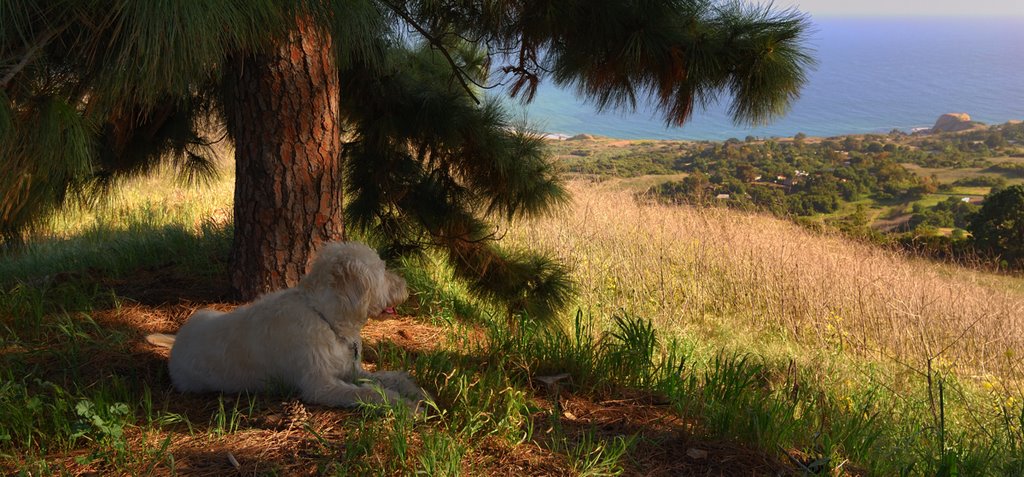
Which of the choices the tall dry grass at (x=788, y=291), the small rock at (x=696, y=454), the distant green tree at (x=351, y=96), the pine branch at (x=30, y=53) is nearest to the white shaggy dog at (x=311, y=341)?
the distant green tree at (x=351, y=96)

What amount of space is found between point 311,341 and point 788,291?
6674 millimetres

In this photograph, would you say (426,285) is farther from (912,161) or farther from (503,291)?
(912,161)

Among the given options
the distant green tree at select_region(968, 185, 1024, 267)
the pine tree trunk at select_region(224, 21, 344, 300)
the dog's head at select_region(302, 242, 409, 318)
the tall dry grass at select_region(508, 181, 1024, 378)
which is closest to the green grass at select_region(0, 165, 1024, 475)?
the dog's head at select_region(302, 242, 409, 318)

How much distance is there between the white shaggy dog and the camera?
10.2 ft

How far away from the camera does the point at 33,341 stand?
395cm

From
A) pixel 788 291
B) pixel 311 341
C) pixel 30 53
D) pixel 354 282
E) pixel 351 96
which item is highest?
pixel 351 96

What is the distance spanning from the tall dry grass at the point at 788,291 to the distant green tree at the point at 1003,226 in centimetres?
438

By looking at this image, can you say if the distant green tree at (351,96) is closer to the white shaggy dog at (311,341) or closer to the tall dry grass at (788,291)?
the white shaggy dog at (311,341)

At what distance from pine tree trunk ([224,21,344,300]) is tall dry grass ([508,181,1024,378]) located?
3.15 meters

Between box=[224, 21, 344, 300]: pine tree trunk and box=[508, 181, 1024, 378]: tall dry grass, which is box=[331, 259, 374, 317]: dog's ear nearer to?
box=[224, 21, 344, 300]: pine tree trunk

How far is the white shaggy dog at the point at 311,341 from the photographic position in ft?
10.2

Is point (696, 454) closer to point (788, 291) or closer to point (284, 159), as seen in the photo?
point (284, 159)

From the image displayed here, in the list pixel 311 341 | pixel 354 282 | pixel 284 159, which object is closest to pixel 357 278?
pixel 354 282

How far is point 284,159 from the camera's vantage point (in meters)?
4.14
